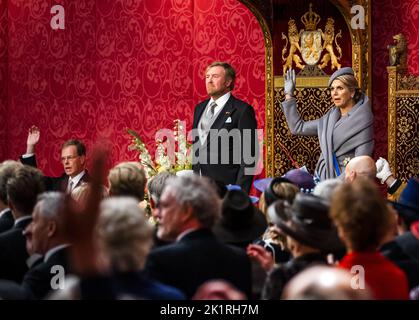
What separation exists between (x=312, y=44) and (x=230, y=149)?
164 cm

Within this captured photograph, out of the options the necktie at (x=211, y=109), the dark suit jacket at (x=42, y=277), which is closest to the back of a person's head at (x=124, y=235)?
the dark suit jacket at (x=42, y=277)

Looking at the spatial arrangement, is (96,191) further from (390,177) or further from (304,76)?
(304,76)

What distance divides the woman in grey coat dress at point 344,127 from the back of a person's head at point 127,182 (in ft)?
6.92

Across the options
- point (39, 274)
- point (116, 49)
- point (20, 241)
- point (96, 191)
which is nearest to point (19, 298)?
point (39, 274)

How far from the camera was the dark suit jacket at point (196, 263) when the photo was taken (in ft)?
9.75

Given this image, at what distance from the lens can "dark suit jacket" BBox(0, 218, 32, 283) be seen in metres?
3.72

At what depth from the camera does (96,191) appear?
1584mm

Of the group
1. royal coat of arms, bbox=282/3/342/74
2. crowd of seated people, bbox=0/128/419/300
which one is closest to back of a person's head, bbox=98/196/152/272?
crowd of seated people, bbox=0/128/419/300

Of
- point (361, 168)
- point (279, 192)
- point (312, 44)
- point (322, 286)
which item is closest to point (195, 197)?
point (279, 192)

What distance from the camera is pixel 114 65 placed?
8.66m

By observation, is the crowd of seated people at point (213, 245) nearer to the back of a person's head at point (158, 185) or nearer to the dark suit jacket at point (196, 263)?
the dark suit jacket at point (196, 263)

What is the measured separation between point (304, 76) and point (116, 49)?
2065 mm

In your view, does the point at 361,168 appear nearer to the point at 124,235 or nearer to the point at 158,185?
the point at 158,185

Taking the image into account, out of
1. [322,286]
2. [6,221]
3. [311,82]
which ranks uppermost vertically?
[311,82]
